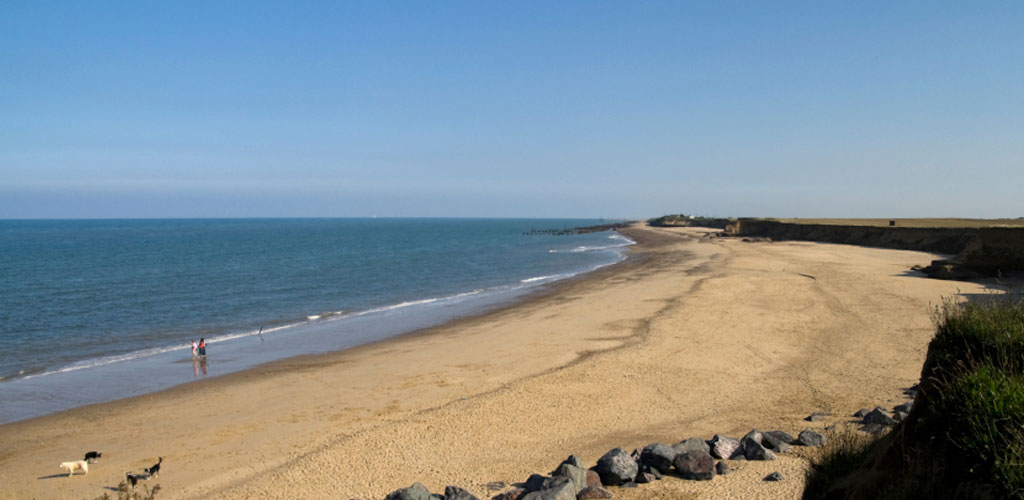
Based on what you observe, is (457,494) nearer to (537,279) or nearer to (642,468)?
(642,468)

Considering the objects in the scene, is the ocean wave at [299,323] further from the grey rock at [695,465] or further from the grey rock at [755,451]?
the grey rock at [755,451]

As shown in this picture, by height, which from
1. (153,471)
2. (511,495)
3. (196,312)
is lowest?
(196,312)

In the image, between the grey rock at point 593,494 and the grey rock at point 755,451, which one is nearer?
the grey rock at point 593,494

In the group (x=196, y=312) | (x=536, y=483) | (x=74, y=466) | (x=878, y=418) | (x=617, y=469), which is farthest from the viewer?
(x=196, y=312)

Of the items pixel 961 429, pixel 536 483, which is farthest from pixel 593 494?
pixel 961 429

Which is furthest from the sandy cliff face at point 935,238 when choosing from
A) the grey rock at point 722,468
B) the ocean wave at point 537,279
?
the ocean wave at point 537,279

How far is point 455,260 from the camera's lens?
207ft

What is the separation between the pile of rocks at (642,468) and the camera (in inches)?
310

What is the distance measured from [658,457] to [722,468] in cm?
90

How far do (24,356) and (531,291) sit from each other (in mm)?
24146

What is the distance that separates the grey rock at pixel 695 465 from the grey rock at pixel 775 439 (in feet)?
4.09

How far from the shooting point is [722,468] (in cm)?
854

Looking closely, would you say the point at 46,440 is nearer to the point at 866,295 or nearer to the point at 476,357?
the point at 476,357

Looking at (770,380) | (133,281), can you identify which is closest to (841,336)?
(770,380)
